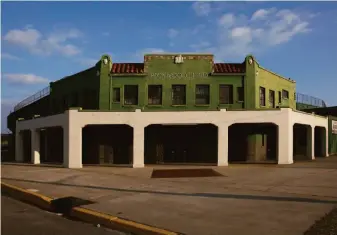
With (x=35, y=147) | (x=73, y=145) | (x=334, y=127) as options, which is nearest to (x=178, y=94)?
(x=73, y=145)

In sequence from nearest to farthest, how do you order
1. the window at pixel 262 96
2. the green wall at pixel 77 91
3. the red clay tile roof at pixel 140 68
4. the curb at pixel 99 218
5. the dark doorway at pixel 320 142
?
the curb at pixel 99 218 → the red clay tile roof at pixel 140 68 → the green wall at pixel 77 91 → the window at pixel 262 96 → the dark doorway at pixel 320 142

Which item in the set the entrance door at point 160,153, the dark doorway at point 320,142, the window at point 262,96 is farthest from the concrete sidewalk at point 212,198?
the dark doorway at point 320,142

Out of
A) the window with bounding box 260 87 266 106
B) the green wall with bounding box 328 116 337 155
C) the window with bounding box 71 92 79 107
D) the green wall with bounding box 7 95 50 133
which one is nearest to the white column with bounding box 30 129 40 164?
the window with bounding box 71 92 79 107

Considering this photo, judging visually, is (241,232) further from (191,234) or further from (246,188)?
(246,188)

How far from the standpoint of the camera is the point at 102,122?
22.3 m

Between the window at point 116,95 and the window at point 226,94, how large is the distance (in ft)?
21.6

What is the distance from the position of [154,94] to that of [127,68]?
2.48 m

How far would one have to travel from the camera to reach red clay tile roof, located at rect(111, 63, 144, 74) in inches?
968

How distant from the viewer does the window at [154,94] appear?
80.6ft

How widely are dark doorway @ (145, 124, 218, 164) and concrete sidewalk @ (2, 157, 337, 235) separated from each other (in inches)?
294

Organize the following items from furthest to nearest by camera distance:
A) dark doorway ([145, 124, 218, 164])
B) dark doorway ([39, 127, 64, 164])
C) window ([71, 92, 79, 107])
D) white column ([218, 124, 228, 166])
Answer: dark doorway ([39, 127, 64, 164]), window ([71, 92, 79, 107]), dark doorway ([145, 124, 218, 164]), white column ([218, 124, 228, 166])

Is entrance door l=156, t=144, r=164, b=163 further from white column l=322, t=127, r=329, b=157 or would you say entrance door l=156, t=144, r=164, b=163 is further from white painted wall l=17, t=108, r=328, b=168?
white column l=322, t=127, r=329, b=157

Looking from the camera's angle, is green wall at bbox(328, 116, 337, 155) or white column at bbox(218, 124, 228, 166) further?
green wall at bbox(328, 116, 337, 155)

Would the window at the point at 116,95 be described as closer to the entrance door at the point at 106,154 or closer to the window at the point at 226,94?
the entrance door at the point at 106,154
